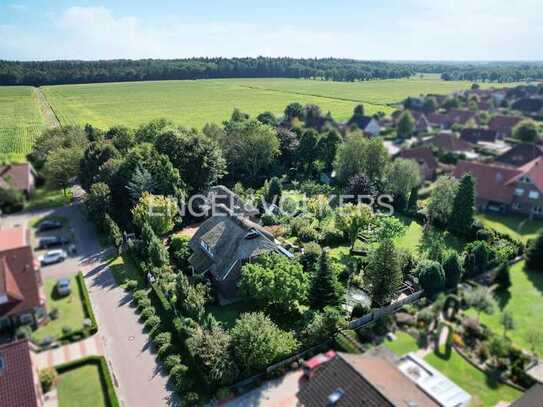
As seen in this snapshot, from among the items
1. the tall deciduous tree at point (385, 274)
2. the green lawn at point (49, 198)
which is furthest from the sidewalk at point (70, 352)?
the green lawn at point (49, 198)

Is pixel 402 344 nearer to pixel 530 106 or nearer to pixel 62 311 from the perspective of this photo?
pixel 62 311

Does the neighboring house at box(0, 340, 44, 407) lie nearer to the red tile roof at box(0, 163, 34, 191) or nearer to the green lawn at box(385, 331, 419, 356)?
the red tile roof at box(0, 163, 34, 191)

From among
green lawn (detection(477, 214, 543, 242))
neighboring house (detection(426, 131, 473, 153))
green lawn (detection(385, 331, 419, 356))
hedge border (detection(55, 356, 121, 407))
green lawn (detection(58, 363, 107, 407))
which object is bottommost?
green lawn (detection(385, 331, 419, 356))

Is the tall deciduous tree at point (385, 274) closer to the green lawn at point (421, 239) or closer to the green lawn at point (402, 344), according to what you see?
the green lawn at point (402, 344)

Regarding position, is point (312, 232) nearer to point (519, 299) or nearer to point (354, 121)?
point (519, 299)

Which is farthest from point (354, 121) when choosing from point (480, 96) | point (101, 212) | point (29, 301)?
point (29, 301)

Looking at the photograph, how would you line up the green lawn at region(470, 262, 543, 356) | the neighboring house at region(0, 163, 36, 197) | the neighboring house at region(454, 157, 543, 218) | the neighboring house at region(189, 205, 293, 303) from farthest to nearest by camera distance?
the neighboring house at region(454, 157, 543, 218)
the neighboring house at region(0, 163, 36, 197)
the neighboring house at region(189, 205, 293, 303)
the green lawn at region(470, 262, 543, 356)

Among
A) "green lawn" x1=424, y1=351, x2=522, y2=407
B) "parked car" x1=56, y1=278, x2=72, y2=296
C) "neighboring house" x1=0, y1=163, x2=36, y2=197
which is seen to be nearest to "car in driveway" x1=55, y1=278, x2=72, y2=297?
"parked car" x1=56, y1=278, x2=72, y2=296
